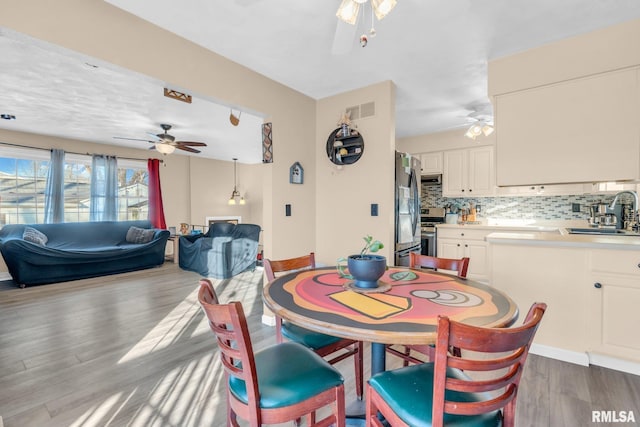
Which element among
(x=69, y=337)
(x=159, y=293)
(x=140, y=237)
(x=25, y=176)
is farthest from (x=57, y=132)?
(x=69, y=337)

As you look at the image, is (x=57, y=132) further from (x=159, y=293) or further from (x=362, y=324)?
(x=362, y=324)

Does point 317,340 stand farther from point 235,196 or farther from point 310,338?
point 235,196

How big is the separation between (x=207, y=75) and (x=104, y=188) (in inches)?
206

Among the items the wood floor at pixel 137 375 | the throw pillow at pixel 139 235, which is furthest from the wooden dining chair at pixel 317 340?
the throw pillow at pixel 139 235

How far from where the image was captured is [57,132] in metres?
5.18

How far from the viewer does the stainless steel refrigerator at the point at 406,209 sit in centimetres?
304

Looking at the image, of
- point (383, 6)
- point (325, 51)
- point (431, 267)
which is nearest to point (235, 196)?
point (325, 51)

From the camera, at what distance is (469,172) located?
4.65 m

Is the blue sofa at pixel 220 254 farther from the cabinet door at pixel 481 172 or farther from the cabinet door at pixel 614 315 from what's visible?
the cabinet door at pixel 614 315

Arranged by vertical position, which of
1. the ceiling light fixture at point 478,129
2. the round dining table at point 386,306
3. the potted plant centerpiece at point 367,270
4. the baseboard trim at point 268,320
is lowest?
the baseboard trim at point 268,320

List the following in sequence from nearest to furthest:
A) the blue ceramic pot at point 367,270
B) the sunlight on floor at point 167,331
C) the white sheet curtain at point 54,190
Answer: the blue ceramic pot at point 367,270 < the sunlight on floor at point 167,331 < the white sheet curtain at point 54,190

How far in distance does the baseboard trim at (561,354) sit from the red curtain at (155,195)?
7.03 metres

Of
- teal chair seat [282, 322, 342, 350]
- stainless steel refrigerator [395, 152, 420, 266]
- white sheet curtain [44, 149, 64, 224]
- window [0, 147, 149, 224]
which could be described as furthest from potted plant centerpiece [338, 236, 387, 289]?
window [0, 147, 149, 224]

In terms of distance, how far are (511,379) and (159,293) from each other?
13.7ft
